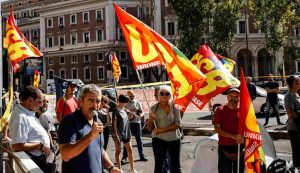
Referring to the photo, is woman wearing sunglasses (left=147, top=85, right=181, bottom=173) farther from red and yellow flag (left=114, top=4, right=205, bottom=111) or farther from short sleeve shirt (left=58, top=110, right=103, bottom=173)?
short sleeve shirt (left=58, top=110, right=103, bottom=173)

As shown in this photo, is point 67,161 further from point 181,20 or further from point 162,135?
point 181,20

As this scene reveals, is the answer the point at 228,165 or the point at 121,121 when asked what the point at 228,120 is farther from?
the point at 121,121

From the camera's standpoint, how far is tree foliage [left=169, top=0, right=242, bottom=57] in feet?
137

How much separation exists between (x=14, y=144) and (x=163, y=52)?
3028mm

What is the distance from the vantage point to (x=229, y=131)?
5.74 meters

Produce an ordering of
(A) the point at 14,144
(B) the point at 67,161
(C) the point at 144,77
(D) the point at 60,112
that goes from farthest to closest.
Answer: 1. (C) the point at 144,77
2. (D) the point at 60,112
3. (A) the point at 14,144
4. (B) the point at 67,161

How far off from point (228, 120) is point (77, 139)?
8.16ft

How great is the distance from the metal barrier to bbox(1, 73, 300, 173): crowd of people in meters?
0.11

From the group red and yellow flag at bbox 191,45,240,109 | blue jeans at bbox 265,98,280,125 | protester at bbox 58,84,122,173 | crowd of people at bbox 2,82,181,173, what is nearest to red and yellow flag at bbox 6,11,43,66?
crowd of people at bbox 2,82,181,173

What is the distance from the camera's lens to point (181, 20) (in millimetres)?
42094

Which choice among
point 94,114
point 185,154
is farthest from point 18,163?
point 185,154

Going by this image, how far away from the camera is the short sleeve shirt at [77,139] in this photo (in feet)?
12.3

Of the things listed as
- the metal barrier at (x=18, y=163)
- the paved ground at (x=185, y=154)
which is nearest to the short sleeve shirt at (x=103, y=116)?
the paved ground at (x=185, y=154)

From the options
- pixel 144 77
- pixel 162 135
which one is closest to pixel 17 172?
pixel 162 135
